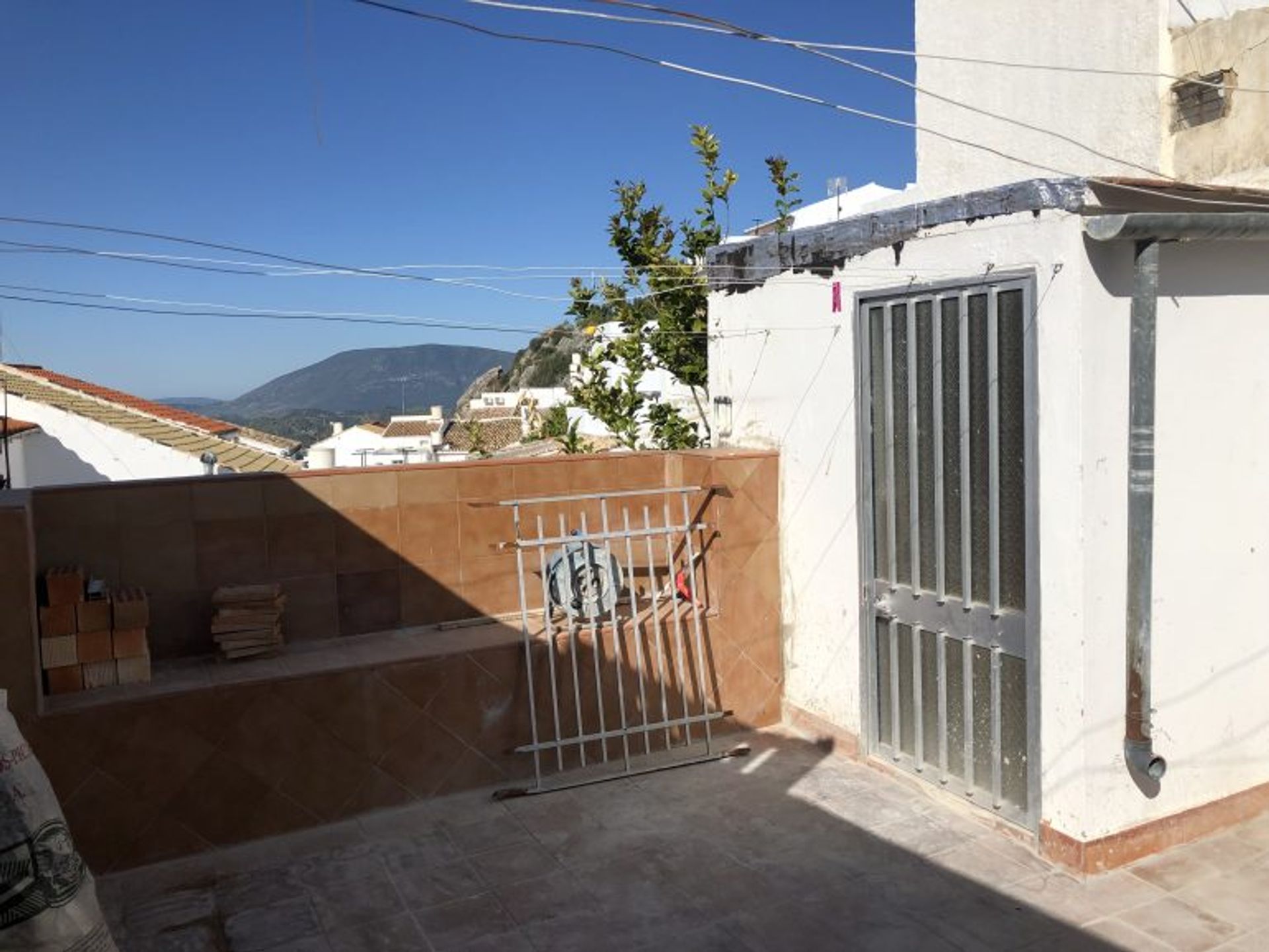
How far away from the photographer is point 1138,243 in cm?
437

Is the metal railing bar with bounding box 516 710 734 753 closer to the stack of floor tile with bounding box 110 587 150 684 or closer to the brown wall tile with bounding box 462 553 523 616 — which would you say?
the brown wall tile with bounding box 462 553 523 616

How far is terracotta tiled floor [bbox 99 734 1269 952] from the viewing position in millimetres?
4156

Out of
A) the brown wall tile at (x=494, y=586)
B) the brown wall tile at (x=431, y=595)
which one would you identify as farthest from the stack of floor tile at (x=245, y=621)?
the brown wall tile at (x=494, y=586)

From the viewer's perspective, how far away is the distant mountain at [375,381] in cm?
14525

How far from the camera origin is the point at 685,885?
4.60m

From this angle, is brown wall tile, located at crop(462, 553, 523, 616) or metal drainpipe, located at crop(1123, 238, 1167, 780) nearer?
metal drainpipe, located at crop(1123, 238, 1167, 780)

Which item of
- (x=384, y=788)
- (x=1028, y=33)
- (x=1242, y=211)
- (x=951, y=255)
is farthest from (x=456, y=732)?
(x=1028, y=33)

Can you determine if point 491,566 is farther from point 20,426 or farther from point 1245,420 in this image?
point 20,426

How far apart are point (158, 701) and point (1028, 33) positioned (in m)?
10.5

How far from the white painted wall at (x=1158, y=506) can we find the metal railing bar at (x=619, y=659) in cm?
225

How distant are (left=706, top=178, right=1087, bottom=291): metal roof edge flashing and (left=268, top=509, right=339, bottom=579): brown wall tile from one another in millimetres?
3130

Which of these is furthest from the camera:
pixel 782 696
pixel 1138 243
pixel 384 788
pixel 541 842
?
pixel 782 696

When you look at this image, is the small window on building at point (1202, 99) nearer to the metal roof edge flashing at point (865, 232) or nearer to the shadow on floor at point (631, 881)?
the metal roof edge flashing at point (865, 232)

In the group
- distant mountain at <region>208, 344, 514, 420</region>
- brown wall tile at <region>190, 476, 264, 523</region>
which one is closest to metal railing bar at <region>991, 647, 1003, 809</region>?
brown wall tile at <region>190, 476, 264, 523</region>
